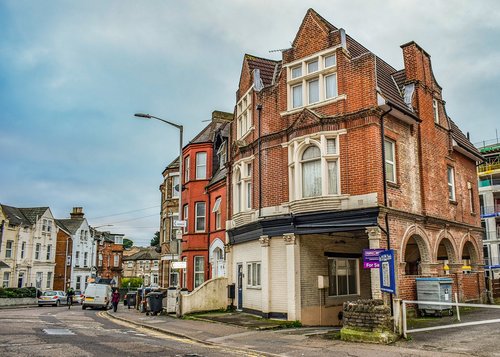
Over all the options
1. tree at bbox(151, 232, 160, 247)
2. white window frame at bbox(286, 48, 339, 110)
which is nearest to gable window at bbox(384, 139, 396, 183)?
white window frame at bbox(286, 48, 339, 110)

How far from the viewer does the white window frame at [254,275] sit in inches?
791

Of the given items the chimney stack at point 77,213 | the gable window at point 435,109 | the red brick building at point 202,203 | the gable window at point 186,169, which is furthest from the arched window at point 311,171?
the chimney stack at point 77,213

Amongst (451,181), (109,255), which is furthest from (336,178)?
(109,255)

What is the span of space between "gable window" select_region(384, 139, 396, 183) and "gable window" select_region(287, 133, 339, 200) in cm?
180

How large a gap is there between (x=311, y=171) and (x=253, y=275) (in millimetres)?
5903

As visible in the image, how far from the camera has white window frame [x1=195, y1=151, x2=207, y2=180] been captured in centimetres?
2962

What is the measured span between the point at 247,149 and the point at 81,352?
40.1 feet

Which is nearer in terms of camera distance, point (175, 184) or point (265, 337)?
point (265, 337)

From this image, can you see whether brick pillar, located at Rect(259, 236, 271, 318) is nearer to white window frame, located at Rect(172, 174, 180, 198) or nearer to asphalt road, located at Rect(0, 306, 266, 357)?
asphalt road, located at Rect(0, 306, 266, 357)

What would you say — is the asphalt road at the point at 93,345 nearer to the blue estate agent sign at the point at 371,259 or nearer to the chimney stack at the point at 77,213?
the blue estate agent sign at the point at 371,259

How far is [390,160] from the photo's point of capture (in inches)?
677

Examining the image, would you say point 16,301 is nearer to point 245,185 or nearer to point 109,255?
point 245,185

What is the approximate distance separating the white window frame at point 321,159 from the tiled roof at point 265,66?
4.77m

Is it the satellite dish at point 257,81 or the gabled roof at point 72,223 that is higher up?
the satellite dish at point 257,81
